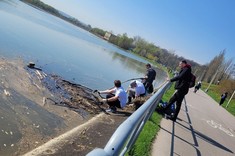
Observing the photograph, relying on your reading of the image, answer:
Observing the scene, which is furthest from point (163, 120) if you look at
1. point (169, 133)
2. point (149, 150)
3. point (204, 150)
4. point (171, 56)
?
point (171, 56)

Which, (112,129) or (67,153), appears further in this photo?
(112,129)

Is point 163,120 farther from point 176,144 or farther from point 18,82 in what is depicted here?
point 18,82

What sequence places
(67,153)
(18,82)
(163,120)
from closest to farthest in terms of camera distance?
(67,153) < (163,120) < (18,82)

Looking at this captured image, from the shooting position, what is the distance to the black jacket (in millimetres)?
10852

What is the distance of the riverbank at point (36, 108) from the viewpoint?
7140 millimetres

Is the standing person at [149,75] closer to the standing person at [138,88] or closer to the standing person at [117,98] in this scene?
the standing person at [138,88]

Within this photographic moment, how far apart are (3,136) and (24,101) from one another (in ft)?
10.6

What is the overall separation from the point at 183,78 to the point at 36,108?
17.4 ft

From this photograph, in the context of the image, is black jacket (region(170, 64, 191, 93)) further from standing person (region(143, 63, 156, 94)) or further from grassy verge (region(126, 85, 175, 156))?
standing person (region(143, 63, 156, 94))

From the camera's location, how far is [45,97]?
11.6 m

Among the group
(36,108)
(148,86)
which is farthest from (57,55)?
(36,108)

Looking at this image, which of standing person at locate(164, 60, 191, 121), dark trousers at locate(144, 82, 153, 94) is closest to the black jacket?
standing person at locate(164, 60, 191, 121)

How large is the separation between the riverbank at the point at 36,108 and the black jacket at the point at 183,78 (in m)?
2.32

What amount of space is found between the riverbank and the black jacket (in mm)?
2320
